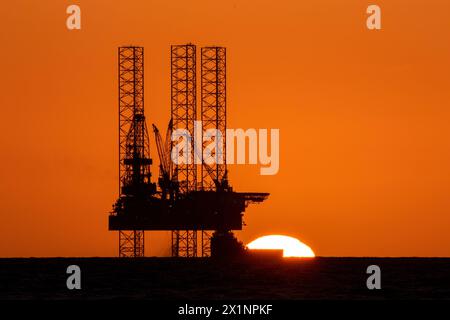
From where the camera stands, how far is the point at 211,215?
9969 cm

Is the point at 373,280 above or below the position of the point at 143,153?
below

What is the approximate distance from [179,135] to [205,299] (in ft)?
162

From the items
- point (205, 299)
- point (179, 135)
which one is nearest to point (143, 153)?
point (179, 135)

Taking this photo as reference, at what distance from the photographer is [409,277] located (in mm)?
75062

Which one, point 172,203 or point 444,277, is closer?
point 444,277
